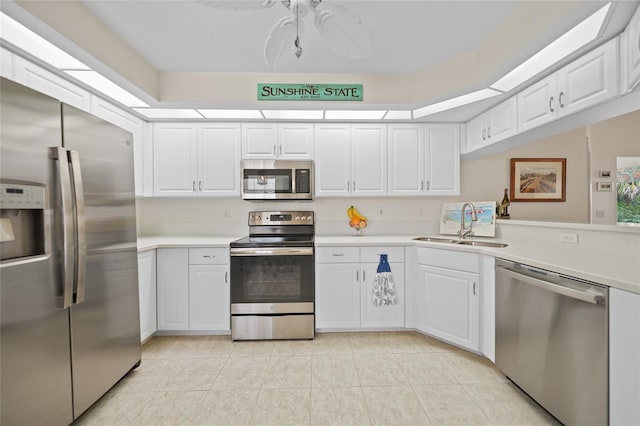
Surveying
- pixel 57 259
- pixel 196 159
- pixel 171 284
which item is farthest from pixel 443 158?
→ pixel 57 259

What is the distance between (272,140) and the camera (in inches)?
125

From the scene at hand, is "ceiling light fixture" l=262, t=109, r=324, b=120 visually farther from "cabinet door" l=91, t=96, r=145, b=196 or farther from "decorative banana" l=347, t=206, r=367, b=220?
"cabinet door" l=91, t=96, r=145, b=196

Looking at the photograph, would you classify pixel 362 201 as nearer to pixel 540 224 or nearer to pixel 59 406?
pixel 540 224

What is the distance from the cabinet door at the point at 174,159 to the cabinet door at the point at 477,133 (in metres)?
2.96

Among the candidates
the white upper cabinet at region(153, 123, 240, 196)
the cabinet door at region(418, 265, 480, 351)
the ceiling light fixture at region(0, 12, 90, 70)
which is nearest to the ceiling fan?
the ceiling light fixture at region(0, 12, 90, 70)

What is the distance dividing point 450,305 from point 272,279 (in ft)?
5.29

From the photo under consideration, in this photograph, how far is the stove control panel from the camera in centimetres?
336

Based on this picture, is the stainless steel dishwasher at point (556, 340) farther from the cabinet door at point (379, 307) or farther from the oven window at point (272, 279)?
the oven window at point (272, 279)

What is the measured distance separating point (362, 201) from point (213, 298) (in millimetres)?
1932

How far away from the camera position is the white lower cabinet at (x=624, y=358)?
1.20 metres

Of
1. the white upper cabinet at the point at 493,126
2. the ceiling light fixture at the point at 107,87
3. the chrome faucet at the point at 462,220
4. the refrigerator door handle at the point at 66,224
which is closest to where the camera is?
the refrigerator door handle at the point at 66,224

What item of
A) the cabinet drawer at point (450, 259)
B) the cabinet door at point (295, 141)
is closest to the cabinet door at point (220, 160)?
the cabinet door at point (295, 141)

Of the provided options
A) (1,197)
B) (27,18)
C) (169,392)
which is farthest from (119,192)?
(169,392)

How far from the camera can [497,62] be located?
2152 mm
